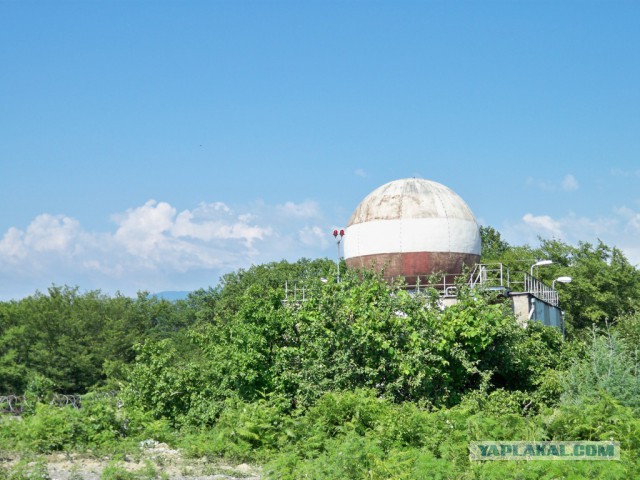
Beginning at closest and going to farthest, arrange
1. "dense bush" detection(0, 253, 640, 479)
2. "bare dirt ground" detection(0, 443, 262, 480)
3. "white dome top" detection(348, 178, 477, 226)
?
"bare dirt ground" detection(0, 443, 262, 480) < "dense bush" detection(0, 253, 640, 479) < "white dome top" detection(348, 178, 477, 226)

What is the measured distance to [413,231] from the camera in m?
26.3

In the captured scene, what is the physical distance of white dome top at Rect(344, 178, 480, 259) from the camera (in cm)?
2631

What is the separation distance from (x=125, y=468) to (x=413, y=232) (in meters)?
14.8

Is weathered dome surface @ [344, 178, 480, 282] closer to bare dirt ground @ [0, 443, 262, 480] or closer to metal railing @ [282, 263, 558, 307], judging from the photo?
metal railing @ [282, 263, 558, 307]

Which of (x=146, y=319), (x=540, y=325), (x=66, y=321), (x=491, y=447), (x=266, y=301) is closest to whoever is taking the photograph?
(x=491, y=447)

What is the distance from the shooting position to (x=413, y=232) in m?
26.3

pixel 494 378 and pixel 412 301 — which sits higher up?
pixel 412 301

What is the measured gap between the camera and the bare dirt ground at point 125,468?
13297 mm

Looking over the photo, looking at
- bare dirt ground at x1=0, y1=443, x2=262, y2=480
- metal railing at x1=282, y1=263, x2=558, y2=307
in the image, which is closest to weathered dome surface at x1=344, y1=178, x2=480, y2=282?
metal railing at x1=282, y1=263, x2=558, y2=307

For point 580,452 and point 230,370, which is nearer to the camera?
point 580,452

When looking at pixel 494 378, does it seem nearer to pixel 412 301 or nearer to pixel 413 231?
pixel 412 301

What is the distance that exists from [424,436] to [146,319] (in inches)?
2081

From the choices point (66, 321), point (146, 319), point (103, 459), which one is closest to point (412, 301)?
point (103, 459)

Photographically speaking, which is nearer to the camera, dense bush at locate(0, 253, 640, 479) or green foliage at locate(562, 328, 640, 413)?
dense bush at locate(0, 253, 640, 479)
